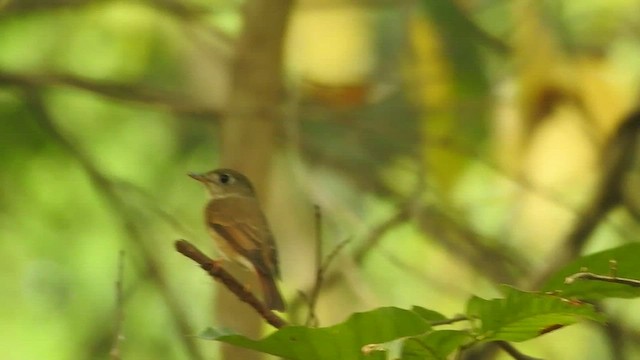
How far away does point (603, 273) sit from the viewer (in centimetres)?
65

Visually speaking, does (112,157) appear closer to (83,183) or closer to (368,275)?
(83,183)

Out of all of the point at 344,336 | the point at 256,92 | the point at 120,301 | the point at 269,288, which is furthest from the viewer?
the point at 256,92

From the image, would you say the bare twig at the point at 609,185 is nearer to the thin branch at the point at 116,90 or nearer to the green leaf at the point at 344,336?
the thin branch at the point at 116,90

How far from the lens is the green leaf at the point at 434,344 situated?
1.80ft

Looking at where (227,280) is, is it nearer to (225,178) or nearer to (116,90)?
(225,178)

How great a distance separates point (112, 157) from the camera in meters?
1.05

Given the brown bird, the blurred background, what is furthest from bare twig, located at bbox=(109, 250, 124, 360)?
the brown bird

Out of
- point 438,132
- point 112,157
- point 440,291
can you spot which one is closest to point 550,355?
point 440,291

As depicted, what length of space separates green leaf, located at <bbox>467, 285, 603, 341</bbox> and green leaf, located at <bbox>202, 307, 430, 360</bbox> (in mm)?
33

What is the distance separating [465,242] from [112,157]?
0.41 meters

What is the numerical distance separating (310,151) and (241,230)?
1.14 feet

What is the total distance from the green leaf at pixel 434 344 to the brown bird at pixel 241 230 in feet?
0.57

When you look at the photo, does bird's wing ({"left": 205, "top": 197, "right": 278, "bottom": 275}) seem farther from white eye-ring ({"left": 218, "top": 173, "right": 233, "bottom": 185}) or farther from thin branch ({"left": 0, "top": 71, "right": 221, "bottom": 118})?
thin branch ({"left": 0, "top": 71, "right": 221, "bottom": 118})

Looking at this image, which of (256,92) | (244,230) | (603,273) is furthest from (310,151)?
(603,273)
